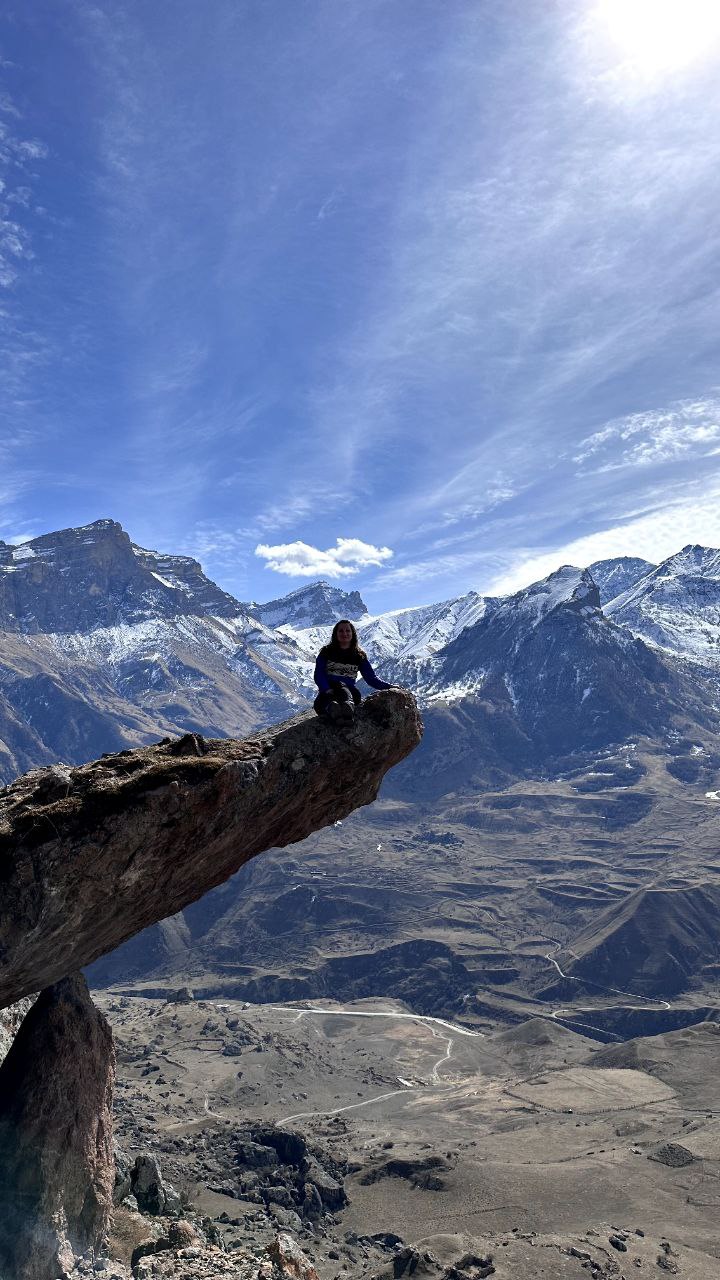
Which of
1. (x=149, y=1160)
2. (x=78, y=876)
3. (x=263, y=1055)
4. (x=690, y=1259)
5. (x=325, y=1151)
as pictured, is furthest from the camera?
(x=263, y=1055)

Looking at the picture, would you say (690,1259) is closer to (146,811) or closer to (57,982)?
(57,982)

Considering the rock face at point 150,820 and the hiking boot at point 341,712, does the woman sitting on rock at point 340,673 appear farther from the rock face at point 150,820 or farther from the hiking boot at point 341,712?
the rock face at point 150,820

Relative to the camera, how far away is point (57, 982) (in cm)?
2758

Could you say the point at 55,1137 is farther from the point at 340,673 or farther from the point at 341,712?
the point at 340,673

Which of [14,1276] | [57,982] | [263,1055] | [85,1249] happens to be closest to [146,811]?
[57,982]

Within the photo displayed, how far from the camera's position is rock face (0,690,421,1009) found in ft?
67.4

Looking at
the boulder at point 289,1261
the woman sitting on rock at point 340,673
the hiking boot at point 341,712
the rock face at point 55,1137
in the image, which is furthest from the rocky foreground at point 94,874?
the woman sitting on rock at point 340,673

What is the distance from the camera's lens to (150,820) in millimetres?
22125

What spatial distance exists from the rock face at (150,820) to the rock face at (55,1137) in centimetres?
286

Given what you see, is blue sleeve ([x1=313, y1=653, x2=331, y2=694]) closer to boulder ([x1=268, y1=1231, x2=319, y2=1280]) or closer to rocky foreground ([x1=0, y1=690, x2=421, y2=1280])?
rocky foreground ([x1=0, y1=690, x2=421, y2=1280])

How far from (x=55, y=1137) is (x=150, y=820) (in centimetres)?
1208

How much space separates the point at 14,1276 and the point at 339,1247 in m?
83.5

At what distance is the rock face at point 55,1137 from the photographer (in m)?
23.2

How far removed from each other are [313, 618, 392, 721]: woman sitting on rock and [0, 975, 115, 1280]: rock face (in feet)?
46.5
